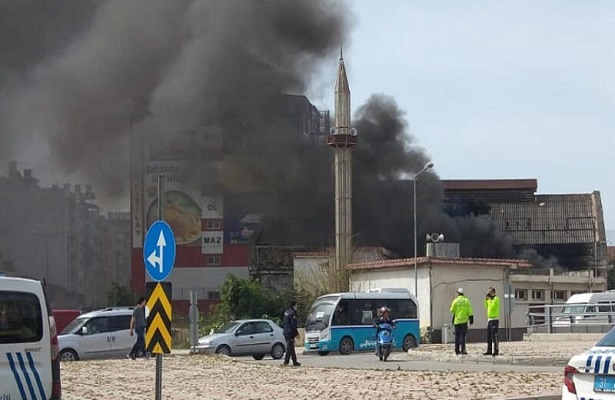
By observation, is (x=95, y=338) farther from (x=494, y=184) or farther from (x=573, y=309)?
(x=494, y=184)

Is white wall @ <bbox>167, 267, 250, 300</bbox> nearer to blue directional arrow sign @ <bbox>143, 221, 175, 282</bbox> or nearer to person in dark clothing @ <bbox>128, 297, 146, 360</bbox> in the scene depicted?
person in dark clothing @ <bbox>128, 297, 146, 360</bbox>

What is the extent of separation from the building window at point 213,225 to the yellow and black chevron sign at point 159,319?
58744 mm

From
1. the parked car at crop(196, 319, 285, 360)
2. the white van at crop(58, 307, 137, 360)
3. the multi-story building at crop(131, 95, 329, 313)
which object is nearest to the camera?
the white van at crop(58, 307, 137, 360)

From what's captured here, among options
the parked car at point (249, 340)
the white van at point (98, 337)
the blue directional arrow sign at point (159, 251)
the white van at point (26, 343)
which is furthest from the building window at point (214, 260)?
the white van at point (26, 343)

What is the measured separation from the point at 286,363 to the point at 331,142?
4132 centimetres

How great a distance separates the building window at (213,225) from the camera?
2719 inches

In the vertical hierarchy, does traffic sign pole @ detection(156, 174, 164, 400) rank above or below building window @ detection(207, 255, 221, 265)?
below

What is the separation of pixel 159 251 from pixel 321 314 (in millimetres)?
21229

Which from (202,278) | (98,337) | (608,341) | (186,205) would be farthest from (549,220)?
(608,341)

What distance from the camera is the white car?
826 cm

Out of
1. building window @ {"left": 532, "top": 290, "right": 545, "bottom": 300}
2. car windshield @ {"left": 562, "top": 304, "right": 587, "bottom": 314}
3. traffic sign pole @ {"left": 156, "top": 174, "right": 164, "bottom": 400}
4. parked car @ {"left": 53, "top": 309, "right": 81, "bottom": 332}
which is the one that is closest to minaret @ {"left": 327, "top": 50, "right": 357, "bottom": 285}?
building window @ {"left": 532, "top": 290, "right": 545, "bottom": 300}

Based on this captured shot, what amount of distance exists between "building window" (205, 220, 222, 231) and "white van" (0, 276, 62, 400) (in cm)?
6002

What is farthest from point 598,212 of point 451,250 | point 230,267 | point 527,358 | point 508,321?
point 527,358

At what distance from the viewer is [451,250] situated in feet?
146
